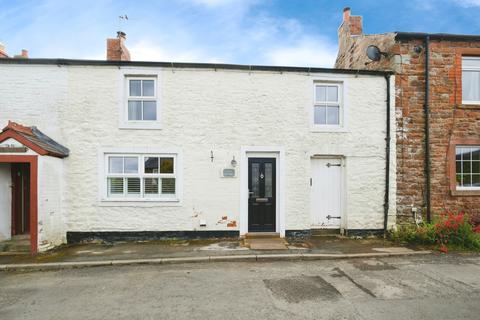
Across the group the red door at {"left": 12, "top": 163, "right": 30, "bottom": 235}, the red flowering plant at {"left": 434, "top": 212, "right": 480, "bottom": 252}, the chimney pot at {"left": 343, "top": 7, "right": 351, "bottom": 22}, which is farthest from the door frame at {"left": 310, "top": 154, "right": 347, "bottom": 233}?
the red door at {"left": 12, "top": 163, "right": 30, "bottom": 235}

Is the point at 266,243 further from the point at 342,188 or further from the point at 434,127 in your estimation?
the point at 434,127

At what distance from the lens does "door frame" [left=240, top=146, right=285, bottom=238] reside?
8898mm

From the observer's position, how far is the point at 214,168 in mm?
8891

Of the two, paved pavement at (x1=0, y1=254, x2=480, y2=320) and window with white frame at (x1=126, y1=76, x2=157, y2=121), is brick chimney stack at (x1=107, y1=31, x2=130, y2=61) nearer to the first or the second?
window with white frame at (x1=126, y1=76, x2=157, y2=121)

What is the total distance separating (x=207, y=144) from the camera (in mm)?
8906

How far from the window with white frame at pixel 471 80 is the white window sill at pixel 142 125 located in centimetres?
1062

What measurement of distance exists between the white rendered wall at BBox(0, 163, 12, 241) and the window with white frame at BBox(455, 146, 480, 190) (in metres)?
14.6

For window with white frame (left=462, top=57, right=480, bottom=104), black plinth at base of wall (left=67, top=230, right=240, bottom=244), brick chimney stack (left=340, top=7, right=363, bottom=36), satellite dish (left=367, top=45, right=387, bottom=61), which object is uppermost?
brick chimney stack (left=340, top=7, right=363, bottom=36)

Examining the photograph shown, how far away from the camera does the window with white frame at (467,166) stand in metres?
9.49

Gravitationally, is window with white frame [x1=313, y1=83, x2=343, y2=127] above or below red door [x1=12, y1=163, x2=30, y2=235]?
above

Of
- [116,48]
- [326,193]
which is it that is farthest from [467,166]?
[116,48]

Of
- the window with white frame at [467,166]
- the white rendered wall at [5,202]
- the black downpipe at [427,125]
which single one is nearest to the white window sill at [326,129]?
the black downpipe at [427,125]

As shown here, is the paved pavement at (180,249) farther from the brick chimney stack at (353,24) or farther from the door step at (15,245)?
the brick chimney stack at (353,24)

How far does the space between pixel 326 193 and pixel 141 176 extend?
6.16m
